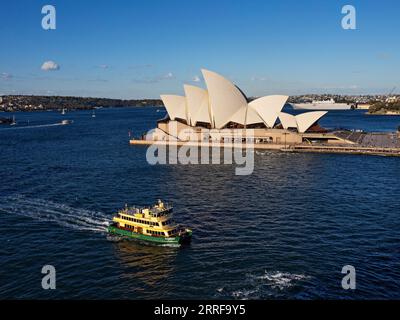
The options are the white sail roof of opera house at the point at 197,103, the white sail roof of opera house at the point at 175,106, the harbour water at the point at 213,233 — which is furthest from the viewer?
the white sail roof of opera house at the point at 175,106

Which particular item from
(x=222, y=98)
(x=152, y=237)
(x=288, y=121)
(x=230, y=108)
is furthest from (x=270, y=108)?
(x=152, y=237)

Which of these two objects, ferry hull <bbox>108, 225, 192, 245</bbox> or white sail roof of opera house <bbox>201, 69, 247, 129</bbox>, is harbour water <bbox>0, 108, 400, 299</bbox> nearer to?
ferry hull <bbox>108, 225, 192, 245</bbox>

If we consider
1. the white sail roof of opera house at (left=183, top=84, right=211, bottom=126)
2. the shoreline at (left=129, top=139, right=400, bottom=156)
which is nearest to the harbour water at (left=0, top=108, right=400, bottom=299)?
the shoreline at (left=129, top=139, right=400, bottom=156)

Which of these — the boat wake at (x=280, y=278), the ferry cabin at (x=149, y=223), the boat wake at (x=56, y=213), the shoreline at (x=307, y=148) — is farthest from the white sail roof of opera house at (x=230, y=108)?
the boat wake at (x=280, y=278)

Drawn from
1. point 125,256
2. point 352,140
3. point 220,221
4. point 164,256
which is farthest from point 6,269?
point 352,140

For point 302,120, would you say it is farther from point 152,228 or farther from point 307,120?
point 152,228

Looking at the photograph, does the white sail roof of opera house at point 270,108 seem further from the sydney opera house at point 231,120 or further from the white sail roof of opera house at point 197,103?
the white sail roof of opera house at point 197,103
